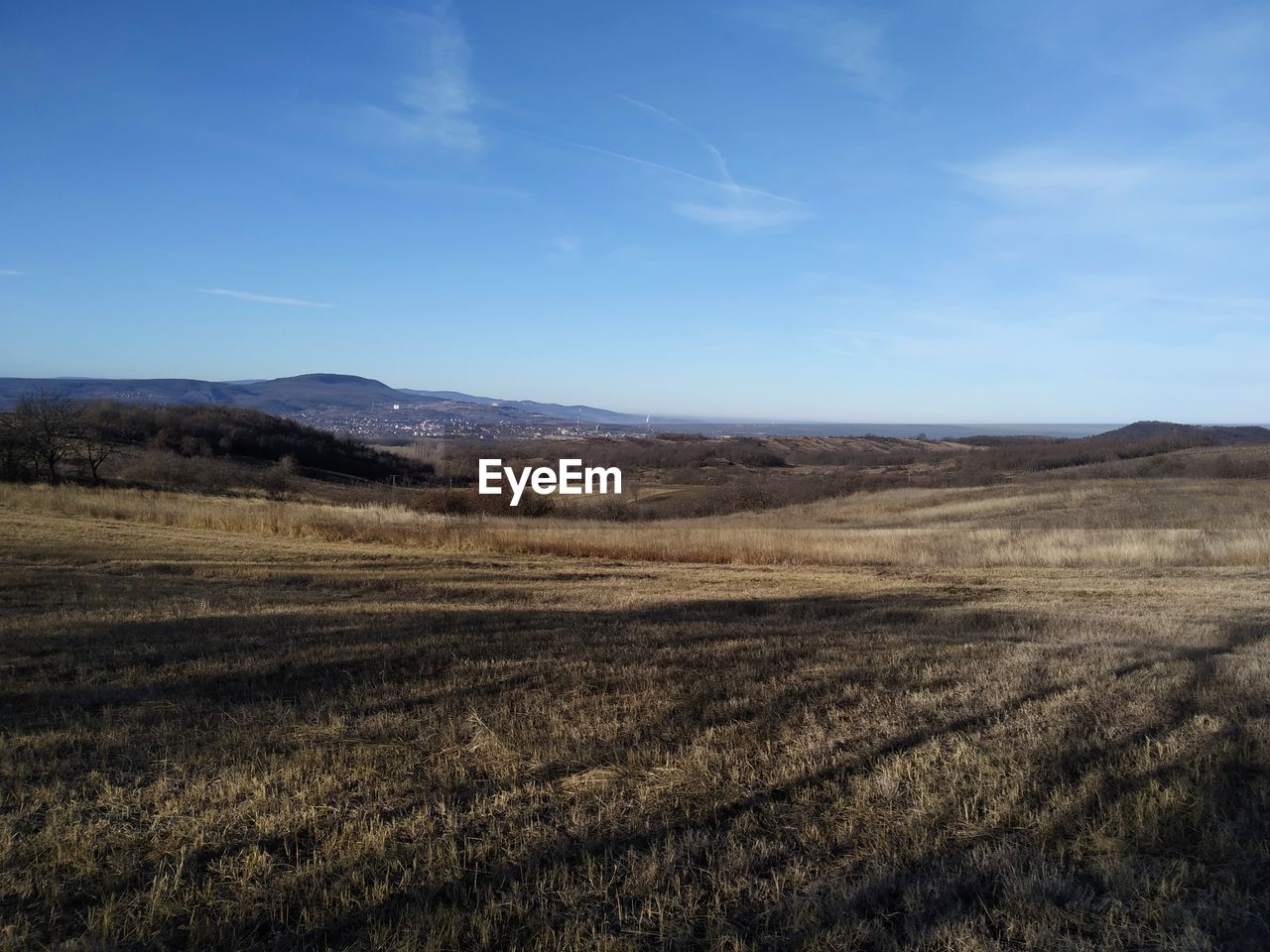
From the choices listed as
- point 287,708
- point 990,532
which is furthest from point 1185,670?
point 990,532

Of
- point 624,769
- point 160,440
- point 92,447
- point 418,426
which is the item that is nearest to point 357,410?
point 418,426

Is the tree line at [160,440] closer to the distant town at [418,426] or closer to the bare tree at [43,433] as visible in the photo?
the bare tree at [43,433]

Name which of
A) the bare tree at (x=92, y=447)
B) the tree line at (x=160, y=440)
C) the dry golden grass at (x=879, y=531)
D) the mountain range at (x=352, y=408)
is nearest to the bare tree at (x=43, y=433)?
the tree line at (x=160, y=440)

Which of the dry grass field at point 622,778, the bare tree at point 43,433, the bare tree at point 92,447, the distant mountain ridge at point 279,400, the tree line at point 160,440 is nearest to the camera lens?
the dry grass field at point 622,778

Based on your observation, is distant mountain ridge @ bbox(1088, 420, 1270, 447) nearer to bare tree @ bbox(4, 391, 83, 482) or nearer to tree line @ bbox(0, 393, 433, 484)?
tree line @ bbox(0, 393, 433, 484)

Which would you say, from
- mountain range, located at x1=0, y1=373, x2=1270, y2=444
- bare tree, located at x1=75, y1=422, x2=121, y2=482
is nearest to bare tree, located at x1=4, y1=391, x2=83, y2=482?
bare tree, located at x1=75, y1=422, x2=121, y2=482

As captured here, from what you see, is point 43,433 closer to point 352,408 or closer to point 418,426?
point 418,426

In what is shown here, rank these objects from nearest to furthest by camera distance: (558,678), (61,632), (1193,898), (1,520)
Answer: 1. (1193,898)
2. (558,678)
3. (61,632)
4. (1,520)

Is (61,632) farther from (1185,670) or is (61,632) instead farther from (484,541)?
(484,541)
